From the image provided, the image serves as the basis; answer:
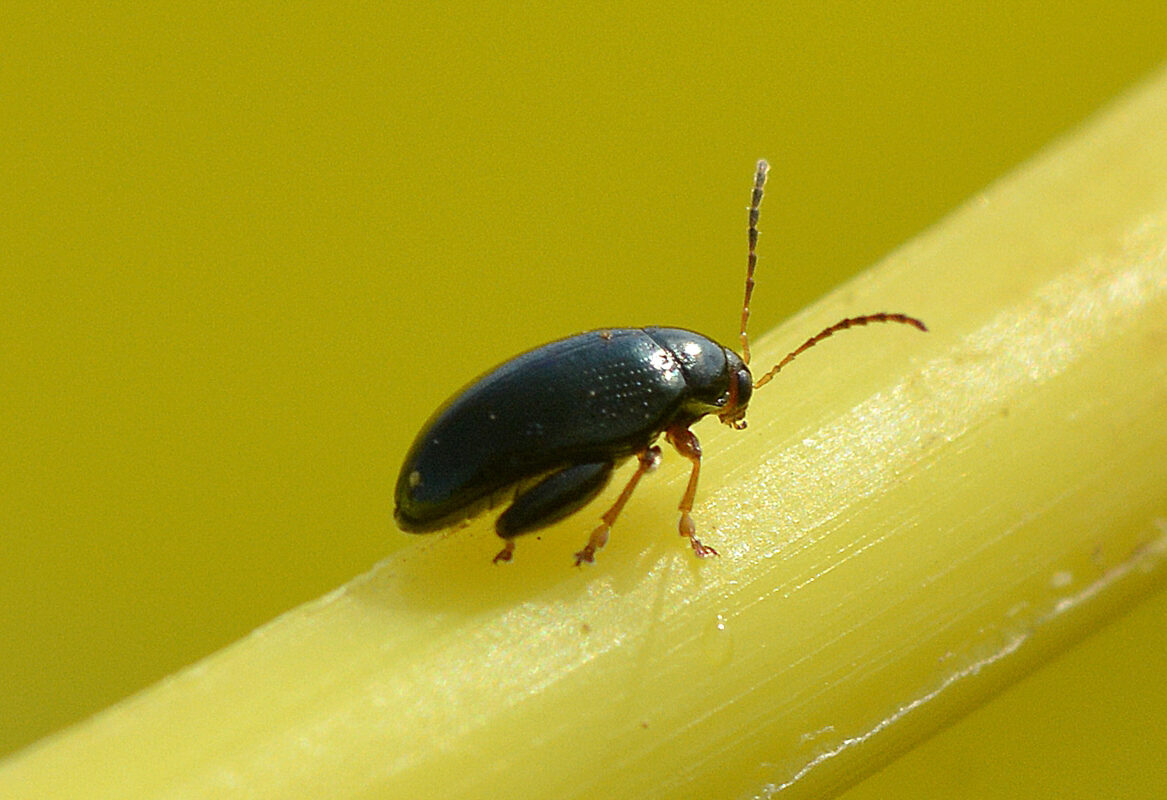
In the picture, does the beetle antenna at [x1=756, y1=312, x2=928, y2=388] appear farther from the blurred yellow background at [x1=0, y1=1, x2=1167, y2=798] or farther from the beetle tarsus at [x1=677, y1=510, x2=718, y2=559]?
the blurred yellow background at [x1=0, y1=1, x2=1167, y2=798]

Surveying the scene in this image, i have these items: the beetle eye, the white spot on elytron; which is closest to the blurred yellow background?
the white spot on elytron

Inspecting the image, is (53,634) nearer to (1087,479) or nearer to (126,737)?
(126,737)

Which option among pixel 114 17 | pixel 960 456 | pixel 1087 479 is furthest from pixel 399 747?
pixel 114 17

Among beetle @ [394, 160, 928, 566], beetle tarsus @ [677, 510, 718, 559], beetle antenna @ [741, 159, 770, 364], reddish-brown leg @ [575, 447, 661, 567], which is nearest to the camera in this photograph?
beetle tarsus @ [677, 510, 718, 559]

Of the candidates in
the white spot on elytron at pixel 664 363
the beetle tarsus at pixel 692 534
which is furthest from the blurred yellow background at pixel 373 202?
the beetle tarsus at pixel 692 534

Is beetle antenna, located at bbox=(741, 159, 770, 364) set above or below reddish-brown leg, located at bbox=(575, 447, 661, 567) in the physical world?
above

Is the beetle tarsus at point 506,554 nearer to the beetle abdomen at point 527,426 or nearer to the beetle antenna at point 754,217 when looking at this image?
the beetle abdomen at point 527,426
